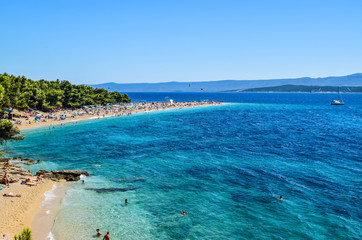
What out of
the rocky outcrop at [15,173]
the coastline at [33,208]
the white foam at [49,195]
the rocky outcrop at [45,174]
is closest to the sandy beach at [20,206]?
the coastline at [33,208]

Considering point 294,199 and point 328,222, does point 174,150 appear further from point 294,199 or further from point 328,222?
point 328,222

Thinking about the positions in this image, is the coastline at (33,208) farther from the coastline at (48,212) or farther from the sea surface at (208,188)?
the sea surface at (208,188)

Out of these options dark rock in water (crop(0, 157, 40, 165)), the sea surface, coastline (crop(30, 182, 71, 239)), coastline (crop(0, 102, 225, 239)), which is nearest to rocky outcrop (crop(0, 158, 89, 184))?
coastline (crop(0, 102, 225, 239))

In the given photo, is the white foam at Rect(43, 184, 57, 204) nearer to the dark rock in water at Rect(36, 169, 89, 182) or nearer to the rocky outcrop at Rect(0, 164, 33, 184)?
the dark rock in water at Rect(36, 169, 89, 182)

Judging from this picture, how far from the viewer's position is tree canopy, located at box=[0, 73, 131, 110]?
63631 millimetres

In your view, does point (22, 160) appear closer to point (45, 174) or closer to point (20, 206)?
point (45, 174)

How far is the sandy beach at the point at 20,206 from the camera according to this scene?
18.9 metres

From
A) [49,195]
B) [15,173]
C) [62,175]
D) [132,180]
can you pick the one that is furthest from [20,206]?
[132,180]

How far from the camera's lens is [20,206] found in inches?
874

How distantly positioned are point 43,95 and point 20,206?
224 ft

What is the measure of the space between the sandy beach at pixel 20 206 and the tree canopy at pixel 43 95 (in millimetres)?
32347

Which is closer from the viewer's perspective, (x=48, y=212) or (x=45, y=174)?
(x=48, y=212)

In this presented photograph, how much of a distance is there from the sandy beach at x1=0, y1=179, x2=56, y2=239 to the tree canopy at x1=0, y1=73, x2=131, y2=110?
32347 millimetres

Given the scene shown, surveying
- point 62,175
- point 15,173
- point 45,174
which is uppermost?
point 15,173
